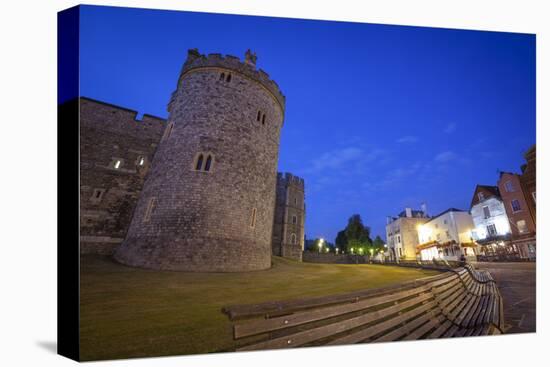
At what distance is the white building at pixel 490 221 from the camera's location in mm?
6574

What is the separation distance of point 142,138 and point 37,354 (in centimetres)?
1134

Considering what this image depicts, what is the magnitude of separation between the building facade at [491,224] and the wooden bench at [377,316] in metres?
1.09

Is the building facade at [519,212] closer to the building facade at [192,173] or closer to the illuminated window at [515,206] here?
the illuminated window at [515,206]

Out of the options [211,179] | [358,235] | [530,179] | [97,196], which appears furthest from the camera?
[358,235]

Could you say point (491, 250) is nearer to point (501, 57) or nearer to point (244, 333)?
point (501, 57)

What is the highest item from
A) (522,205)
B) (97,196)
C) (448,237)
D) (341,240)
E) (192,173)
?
(341,240)

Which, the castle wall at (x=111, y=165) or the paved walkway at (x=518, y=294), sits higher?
the castle wall at (x=111, y=165)

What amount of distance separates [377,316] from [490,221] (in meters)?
6.23

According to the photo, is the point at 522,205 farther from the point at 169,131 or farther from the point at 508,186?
the point at 169,131

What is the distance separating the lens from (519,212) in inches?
262

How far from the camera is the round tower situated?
889 cm

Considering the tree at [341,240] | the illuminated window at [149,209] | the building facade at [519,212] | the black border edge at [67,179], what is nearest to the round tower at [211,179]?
the illuminated window at [149,209]

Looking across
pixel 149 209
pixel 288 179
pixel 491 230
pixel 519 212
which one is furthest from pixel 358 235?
pixel 149 209

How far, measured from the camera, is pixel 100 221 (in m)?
10.9
